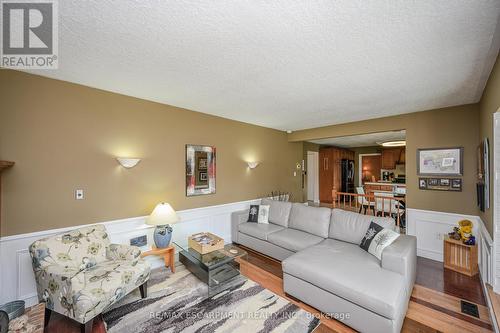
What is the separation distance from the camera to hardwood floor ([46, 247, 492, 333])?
1.98 m

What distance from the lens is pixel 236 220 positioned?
4129mm

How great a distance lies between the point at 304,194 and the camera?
260 inches

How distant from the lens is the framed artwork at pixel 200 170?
373 centimetres

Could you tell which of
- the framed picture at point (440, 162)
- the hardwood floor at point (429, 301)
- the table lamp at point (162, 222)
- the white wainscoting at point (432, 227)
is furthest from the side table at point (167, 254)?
the framed picture at point (440, 162)

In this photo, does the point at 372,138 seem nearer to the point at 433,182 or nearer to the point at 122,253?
the point at 433,182

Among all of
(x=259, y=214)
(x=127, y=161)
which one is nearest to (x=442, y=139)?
(x=259, y=214)

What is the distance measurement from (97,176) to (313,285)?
3.00 metres

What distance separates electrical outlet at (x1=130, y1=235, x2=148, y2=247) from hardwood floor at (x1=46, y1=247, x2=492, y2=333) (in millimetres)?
1032

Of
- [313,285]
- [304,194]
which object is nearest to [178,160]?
[313,285]

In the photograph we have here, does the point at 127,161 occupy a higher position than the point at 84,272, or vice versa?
the point at 127,161

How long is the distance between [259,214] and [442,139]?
11.2 ft

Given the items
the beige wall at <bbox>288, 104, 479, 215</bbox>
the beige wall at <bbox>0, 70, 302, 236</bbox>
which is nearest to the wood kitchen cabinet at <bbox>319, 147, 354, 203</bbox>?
the beige wall at <bbox>288, 104, 479, 215</bbox>

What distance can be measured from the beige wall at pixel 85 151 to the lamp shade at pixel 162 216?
0.36 m

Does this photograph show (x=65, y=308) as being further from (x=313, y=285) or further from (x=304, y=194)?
(x=304, y=194)
